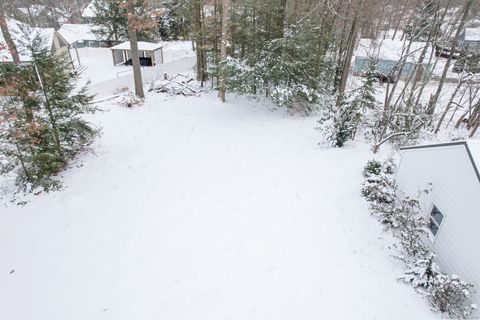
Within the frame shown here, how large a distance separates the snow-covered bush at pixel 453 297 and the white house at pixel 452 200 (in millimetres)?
231

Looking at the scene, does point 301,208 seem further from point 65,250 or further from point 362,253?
point 65,250

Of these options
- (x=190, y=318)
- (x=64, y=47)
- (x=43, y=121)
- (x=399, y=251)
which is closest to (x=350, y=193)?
(x=399, y=251)

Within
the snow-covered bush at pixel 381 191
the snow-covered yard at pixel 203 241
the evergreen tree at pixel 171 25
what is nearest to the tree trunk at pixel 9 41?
the snow-covered yard at pixel 203 241

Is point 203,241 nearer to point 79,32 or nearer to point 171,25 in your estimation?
point 171,25

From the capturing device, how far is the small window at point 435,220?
21.9 feet

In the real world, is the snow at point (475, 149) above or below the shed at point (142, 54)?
above

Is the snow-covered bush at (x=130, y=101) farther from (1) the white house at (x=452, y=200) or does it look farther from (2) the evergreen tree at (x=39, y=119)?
(1) the white house at (x=452, y=200)

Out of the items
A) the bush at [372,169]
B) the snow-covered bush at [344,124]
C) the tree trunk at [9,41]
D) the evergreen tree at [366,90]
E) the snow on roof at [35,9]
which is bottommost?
the bush at [372,169]

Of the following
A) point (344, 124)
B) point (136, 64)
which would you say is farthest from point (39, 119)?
point (344, 124)

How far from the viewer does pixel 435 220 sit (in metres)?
6.84

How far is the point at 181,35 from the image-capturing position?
3731 centimetres

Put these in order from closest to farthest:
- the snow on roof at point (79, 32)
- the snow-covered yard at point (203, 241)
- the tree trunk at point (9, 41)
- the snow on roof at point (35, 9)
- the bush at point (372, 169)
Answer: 1. the snow-covered yard at point (203, 241)
2. the tree trunk at point (9, 41)
3. the bush at point (372, 169)
4. the snow on roof at point (35, 9)
5. the snow on roof at point (79, 32)

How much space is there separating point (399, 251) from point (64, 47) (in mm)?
33347

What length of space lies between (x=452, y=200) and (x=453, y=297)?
75.6 inches
